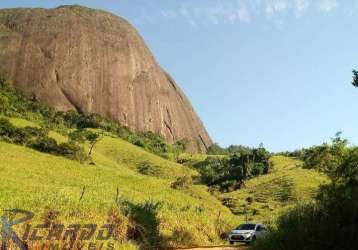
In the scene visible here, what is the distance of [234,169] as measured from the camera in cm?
9750

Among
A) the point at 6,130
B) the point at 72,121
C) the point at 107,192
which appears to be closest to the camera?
the point at 107,192

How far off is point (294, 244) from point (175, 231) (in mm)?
15451

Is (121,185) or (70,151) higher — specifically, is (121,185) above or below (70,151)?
below

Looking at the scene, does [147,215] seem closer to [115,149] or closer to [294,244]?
Answer: [294,244]

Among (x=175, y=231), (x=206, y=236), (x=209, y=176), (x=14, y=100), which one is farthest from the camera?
(x=14, y=100)

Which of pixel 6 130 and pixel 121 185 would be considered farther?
pixel 6 130

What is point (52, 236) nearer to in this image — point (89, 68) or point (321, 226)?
point (321, 226)

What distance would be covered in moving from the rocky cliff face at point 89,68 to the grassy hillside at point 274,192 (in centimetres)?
4435

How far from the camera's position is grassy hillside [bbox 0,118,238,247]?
2258 centimetres

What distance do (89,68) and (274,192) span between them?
64085mm

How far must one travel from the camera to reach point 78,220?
1828 centimetres

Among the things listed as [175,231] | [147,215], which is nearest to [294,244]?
[147,215]

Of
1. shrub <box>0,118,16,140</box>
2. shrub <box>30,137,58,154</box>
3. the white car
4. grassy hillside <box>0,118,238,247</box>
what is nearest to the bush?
shrub <box>30,137,58,154</box>

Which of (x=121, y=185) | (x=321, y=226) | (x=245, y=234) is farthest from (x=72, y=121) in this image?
(x=321, y=226)
